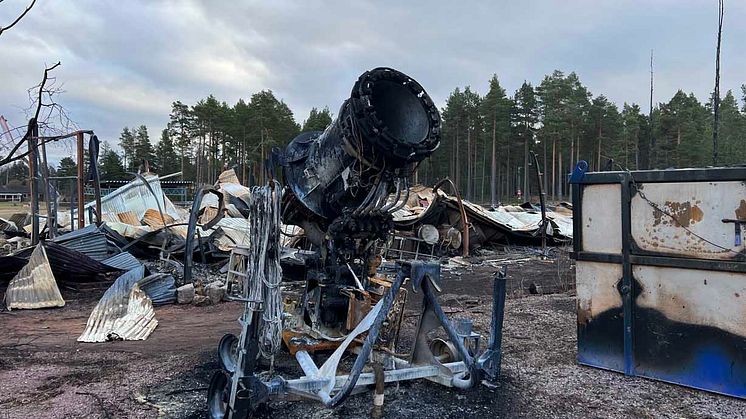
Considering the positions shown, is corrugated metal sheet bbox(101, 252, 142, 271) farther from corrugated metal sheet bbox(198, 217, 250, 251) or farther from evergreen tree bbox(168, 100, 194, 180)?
evergreen tree bbox(168, 100, 194, 180)

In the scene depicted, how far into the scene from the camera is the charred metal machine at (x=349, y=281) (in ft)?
12.8

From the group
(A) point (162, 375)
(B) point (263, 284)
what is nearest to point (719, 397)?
(B) point (263, 284)

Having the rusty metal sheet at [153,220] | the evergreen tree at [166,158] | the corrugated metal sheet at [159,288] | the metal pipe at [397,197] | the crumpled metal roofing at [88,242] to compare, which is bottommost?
the corrugated metal sheet at [159,288]

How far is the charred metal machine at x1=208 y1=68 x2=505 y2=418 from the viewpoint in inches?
154

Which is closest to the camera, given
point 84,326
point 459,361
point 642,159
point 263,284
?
point 263,284

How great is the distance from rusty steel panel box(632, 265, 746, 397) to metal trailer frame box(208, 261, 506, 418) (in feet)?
4.59

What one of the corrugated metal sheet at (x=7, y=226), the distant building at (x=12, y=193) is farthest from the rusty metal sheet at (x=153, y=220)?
the distant building at (x=12, y=193)

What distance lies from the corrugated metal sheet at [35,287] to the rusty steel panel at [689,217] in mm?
8853

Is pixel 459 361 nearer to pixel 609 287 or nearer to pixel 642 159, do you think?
pixel 609 287

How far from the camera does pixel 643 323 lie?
15.7 ft

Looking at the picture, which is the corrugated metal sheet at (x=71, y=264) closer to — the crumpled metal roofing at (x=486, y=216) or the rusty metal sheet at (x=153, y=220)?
the rusty metal sheet at (x=153, y=220)

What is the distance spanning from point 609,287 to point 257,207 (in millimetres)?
3268

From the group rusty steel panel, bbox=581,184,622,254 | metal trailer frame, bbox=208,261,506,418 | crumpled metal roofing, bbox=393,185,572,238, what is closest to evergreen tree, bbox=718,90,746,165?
crumpled metal roofing, bbox=393,185,572,238

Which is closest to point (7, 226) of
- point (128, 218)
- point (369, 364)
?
point (128, 218)
